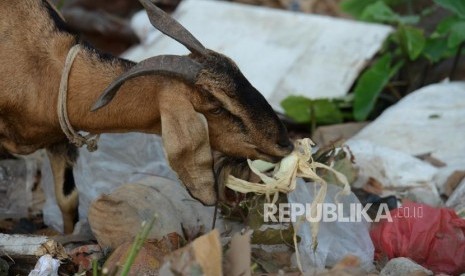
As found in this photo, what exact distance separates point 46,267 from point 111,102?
689mm

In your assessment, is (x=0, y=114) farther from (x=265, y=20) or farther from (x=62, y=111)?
(x=265, y=20)

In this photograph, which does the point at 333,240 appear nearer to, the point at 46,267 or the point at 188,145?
the point at 188,145

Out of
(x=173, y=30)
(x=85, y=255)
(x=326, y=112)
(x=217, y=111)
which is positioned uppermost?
(x=173, y=30)

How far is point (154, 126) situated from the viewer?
380 centimetres

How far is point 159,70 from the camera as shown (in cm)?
353

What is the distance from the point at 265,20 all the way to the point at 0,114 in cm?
293

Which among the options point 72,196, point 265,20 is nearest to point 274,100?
point 265,20

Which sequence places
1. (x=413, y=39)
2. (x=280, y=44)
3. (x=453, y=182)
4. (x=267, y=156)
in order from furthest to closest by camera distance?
(x=280, y=44), (x=413, y=39), (x=453, y=182), (x=267, y=156)

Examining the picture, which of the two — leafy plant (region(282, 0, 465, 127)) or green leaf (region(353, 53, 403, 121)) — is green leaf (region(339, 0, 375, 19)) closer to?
leafy plant (region(282, 0, 465, 127))

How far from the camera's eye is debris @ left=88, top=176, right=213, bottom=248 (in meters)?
4.03

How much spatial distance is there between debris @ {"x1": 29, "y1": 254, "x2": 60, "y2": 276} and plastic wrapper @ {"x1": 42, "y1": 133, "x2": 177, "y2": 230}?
1.08m

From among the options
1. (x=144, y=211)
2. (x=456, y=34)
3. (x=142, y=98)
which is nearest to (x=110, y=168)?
(x=144, y=211)

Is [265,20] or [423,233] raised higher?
[265,20]

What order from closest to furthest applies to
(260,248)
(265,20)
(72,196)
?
(260,248) < (72,196) < (265,20)
